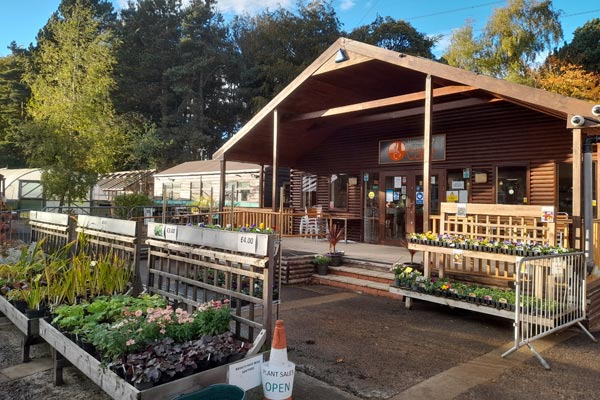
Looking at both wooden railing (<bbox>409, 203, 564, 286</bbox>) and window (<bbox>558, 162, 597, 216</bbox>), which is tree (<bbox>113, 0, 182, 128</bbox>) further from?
wooden railing (<bbox>409, 203, 564, 286</bbox>)

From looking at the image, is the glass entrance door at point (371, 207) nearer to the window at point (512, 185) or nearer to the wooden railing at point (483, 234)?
the window at point (512, 185)

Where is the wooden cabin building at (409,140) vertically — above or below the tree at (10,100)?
below

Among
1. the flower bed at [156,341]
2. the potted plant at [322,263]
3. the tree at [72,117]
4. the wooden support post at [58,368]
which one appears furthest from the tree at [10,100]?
the flower bed at [156,341]

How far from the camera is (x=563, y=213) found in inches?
333

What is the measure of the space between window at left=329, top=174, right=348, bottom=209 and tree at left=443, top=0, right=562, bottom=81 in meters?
15.3

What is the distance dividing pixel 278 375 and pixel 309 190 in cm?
1099

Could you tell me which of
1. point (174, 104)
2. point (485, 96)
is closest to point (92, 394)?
point (485, 96)

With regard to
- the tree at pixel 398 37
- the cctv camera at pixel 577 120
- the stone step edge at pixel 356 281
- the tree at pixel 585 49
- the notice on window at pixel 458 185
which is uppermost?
the tree at pixel 398 37

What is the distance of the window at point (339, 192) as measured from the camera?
12.7 metres

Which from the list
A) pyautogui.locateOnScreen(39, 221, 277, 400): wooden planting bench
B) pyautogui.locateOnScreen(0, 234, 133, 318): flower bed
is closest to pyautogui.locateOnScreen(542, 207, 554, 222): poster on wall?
pyautogui.locateOnScreen(39, 221, 277, 400): wooden planting bench

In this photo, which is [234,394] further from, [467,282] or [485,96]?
[485,96]

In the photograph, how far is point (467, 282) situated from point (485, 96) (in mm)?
3455

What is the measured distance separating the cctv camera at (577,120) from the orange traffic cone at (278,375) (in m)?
5.06

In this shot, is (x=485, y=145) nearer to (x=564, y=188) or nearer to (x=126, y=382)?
(x=564, y=188)
